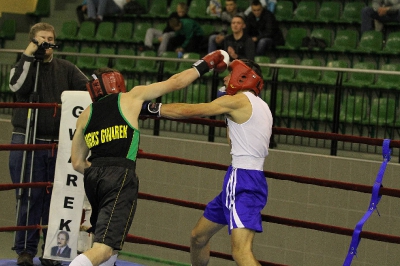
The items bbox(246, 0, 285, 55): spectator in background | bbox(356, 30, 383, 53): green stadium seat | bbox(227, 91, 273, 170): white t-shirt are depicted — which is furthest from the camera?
bbox(246, 0, 285, 55): spectator in background

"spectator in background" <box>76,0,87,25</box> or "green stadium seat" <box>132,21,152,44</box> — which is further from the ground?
"spectator in background" <box>76,0,87,25</box>

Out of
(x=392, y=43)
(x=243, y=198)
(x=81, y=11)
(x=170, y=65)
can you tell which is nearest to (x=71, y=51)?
(x=81, y=11)

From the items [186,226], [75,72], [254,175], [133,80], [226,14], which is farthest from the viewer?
[226,14]

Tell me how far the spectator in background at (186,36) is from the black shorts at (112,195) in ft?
21.8

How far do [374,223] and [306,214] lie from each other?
0.71m

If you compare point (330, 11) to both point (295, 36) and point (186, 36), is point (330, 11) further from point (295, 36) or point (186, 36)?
point (186, 36)

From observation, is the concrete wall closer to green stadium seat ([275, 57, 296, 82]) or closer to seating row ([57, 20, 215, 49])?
green stadium seat ([275, 57, 296, 82])

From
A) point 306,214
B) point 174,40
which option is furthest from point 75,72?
point 174,40

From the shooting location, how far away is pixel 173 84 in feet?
17.1

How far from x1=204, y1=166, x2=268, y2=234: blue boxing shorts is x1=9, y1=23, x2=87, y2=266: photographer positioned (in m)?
1.89

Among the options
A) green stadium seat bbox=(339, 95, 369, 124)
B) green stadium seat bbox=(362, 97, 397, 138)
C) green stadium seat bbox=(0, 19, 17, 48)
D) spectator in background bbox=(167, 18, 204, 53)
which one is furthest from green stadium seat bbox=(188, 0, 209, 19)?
green stadium seat bbox=(362, 97, 397, 138)

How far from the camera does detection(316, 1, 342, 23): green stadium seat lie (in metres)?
11.6

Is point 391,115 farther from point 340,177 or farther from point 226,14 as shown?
point 226,14

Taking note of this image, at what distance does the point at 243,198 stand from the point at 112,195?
854mm
